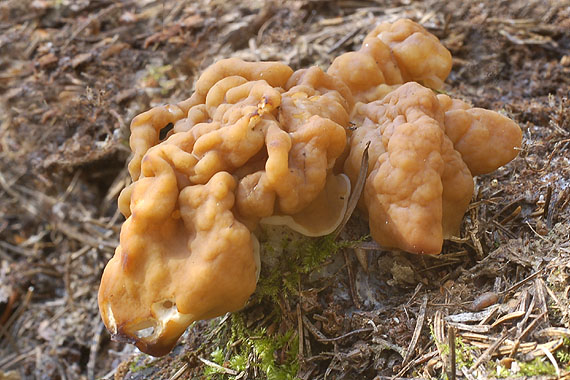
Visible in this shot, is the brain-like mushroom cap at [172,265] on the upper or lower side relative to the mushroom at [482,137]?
lower

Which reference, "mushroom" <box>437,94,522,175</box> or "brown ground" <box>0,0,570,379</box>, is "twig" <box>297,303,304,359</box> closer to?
"brown ground" <box>0,0,570,379</box>

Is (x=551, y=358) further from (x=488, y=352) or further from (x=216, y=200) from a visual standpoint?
(x=216, y=200)

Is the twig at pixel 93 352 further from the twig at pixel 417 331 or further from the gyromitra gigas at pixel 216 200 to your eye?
the twig at pixel 417 331

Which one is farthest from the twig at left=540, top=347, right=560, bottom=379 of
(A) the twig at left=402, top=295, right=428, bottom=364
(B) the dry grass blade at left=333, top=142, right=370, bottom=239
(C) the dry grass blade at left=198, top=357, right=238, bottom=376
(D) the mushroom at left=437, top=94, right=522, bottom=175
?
(C) the dry grass blade at left=198, top=357, right=238, bottom=376

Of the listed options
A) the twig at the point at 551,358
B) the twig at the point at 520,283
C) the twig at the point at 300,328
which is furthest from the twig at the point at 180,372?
the twig at the point at 551,358

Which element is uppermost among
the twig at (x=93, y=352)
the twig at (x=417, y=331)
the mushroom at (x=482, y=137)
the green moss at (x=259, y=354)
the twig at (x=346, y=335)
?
the mushroom at (x=482, y=137)
